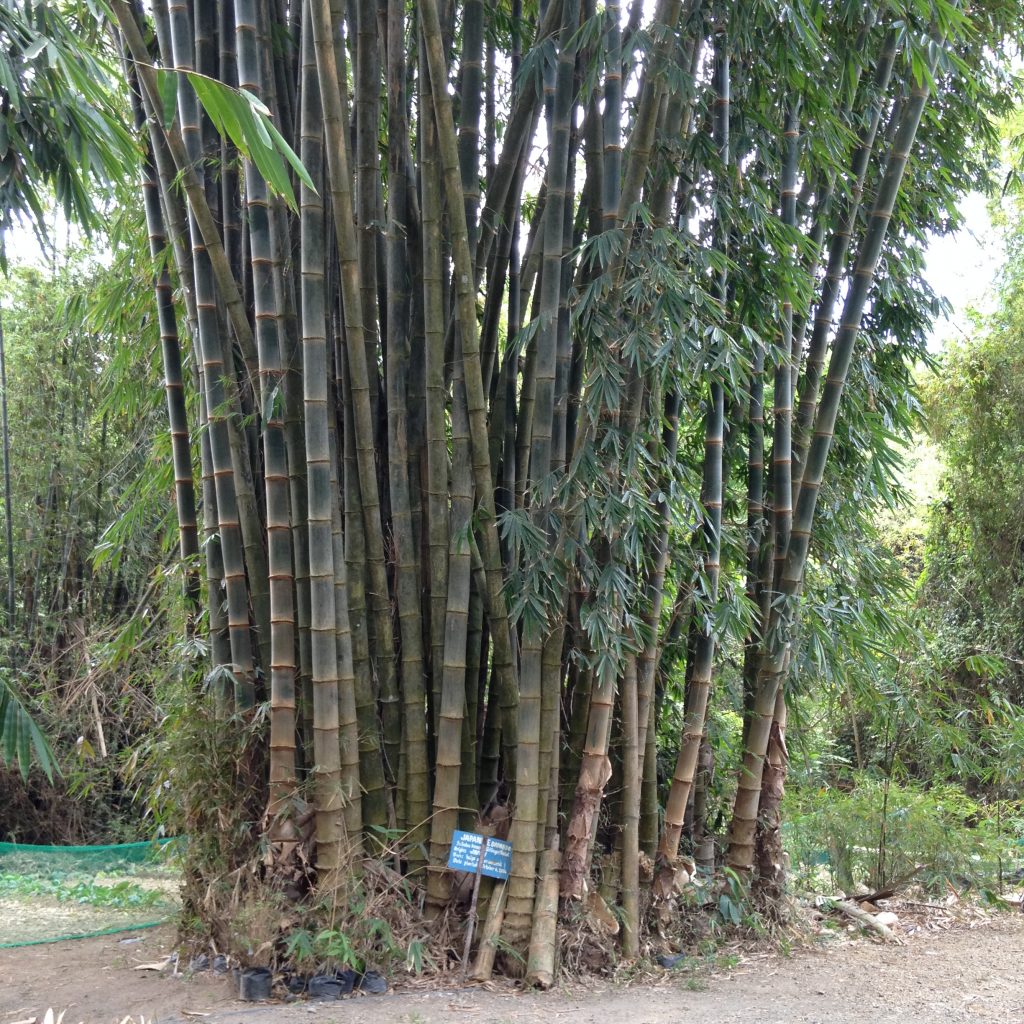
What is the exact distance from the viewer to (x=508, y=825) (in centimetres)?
364

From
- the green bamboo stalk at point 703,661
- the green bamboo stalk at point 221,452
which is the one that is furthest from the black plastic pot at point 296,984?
the green bamboo stalk at point 703,661

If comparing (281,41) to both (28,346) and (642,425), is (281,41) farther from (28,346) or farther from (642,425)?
(28,346)

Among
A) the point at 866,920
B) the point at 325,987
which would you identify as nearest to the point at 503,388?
the point at 325,987

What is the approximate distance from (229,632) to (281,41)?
6.87ft

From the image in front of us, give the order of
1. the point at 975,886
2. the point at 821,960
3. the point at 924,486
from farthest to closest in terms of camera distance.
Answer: the point at 924,486 < the point at 975,886 < the point at 821,960

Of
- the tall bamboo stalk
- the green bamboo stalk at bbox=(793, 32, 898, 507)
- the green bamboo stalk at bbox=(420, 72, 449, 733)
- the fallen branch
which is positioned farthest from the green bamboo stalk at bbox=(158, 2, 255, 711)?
the fallen branch

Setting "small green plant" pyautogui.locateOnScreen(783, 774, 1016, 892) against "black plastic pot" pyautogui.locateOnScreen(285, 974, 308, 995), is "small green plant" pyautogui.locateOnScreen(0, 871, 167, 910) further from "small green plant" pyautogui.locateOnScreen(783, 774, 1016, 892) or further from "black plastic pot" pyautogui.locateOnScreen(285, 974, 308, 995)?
"small green plant" pyautogui.locateOnScreen(783, 774, 1016, 892)

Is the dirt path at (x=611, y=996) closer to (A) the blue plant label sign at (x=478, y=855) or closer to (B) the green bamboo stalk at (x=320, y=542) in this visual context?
(A) the blue plant label sign at (x=478, y=855)

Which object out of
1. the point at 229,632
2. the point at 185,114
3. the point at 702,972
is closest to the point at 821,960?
the point at 702,972

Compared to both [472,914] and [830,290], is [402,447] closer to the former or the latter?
[472,914]

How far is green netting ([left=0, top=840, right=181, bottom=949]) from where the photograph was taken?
4355 millimetres

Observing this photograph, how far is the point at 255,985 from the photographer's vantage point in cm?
321

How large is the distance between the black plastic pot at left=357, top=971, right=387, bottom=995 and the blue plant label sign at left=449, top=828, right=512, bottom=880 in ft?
1.31

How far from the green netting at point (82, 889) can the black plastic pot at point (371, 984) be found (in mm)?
861
